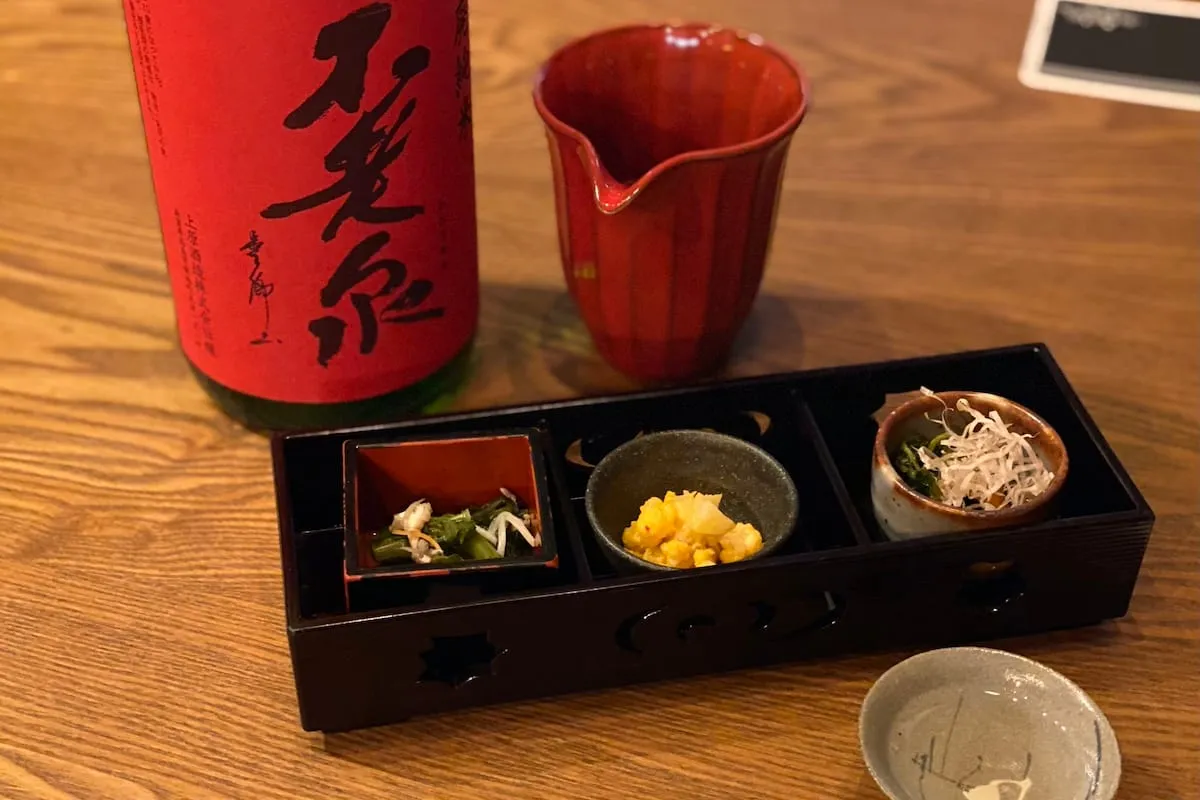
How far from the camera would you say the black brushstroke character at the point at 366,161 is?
604 millimetres

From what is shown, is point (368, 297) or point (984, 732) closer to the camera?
point (984, 732)

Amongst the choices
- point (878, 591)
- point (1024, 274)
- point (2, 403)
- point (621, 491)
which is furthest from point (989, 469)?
point (2, 403)

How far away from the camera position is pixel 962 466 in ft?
2.02

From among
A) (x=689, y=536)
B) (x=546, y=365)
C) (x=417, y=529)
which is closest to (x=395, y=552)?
(x=417, y=529)

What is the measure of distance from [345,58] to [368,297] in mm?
137

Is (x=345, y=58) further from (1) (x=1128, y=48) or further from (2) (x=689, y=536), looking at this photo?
(1) (x=1128, y=48)

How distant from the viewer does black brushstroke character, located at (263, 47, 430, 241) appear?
60cm

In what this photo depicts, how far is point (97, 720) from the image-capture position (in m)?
0.59

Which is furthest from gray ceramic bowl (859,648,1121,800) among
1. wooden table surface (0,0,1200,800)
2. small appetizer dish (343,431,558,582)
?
small appetizer dish (343,431,558,582)

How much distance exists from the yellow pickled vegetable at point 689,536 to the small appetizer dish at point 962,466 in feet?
0.24

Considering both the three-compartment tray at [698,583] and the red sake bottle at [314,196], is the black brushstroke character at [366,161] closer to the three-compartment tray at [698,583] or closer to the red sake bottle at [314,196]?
the red sake bottle at [314,196]

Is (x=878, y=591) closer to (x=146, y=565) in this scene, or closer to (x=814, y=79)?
(x=146, y=565)

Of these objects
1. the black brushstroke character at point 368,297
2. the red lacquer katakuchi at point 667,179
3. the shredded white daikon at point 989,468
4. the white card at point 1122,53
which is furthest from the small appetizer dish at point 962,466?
the white card at point 1122,53

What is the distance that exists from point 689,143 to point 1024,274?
297 millimetres
